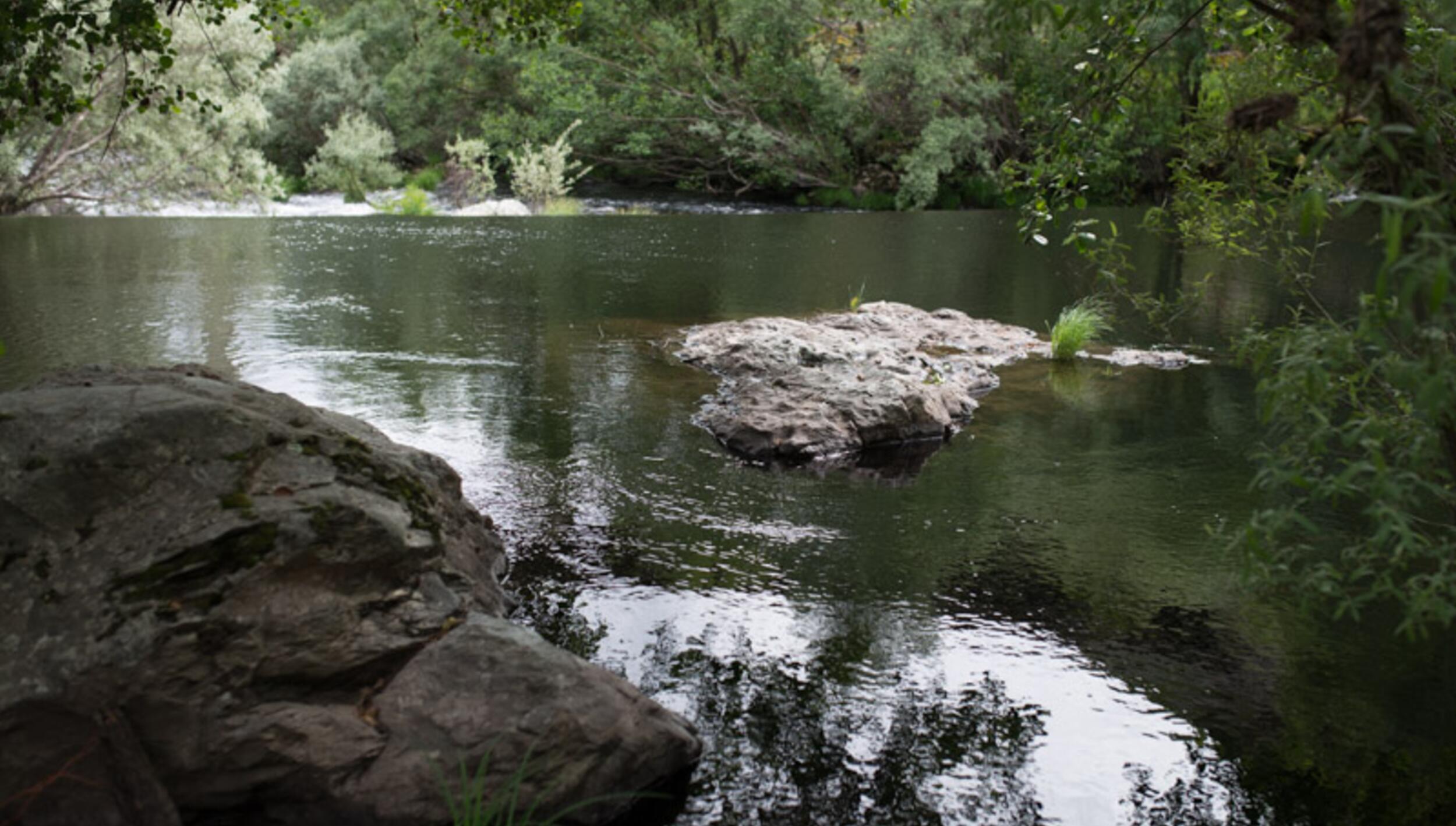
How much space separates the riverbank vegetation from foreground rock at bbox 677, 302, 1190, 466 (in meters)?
1.69

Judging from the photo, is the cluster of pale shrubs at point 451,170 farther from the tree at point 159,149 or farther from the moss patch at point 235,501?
the moss patch at point 235,501

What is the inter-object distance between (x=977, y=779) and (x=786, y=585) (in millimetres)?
2069

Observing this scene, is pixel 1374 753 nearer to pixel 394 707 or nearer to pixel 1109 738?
pixel 1109 738

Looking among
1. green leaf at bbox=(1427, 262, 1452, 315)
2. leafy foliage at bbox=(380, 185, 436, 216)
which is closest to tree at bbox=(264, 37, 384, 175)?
leafy foliage at bbox=(380, 185, 436, 216)

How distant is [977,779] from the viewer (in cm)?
439

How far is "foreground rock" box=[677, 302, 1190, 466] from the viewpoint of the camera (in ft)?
30.4

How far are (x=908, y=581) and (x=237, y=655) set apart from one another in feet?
12.2

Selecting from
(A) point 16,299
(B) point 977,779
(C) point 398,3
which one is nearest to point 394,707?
(B) point 977,779

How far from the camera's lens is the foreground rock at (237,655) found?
3.57 m

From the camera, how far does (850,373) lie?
10.2 m

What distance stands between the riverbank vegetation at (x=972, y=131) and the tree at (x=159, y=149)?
96 mm

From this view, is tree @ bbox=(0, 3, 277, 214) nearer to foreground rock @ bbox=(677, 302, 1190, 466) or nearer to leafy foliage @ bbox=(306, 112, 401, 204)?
leafy foliage @ bbox=(306, 112, 401, 204)

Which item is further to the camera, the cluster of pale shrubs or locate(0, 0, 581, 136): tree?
the cluster of pale shrubs

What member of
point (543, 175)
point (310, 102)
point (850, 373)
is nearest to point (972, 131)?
point (543, 175)
